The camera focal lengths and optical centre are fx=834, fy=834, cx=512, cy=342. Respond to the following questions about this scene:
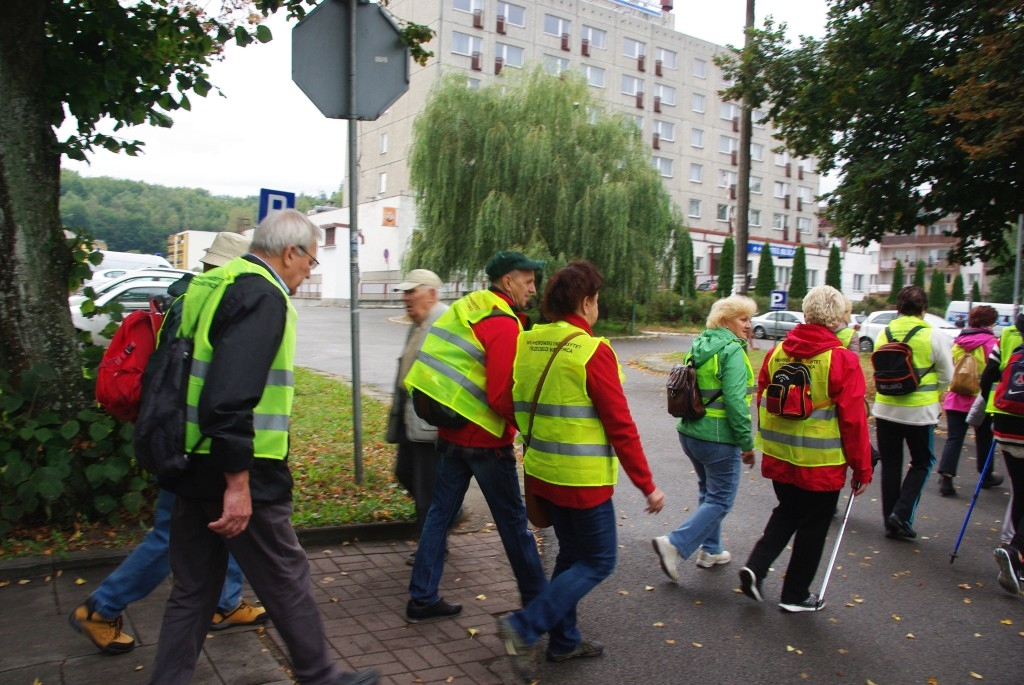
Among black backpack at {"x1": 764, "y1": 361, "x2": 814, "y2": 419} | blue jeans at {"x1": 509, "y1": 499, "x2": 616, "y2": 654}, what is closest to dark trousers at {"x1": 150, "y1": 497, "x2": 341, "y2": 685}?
blue jeans at {"x1": 509, "y1": 499, "x2": 616, "y2": 654}

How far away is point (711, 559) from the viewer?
5.65 meters

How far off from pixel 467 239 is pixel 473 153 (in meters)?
3.16

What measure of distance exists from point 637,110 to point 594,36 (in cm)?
588

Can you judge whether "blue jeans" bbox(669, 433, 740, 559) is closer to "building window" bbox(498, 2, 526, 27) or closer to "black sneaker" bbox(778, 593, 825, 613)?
"black sneaker" bbox(778, 593, 825, 613)

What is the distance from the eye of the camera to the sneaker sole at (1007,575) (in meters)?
5.17

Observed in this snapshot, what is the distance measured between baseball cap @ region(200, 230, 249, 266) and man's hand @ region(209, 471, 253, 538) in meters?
1.56

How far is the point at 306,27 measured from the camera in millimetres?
6184

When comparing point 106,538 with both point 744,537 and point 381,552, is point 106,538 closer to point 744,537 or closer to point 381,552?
point 381,552

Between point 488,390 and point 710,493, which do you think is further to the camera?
point 710,493

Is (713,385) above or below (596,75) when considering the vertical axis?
below

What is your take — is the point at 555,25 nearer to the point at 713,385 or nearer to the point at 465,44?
the point at 465,44

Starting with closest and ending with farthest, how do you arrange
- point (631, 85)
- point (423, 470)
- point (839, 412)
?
point (839, 412) → point (423, 470) → point (631, 85)

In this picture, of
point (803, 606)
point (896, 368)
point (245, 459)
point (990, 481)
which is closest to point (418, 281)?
point (245, 459)

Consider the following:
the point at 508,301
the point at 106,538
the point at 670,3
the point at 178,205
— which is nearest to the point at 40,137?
the point at 106,538
